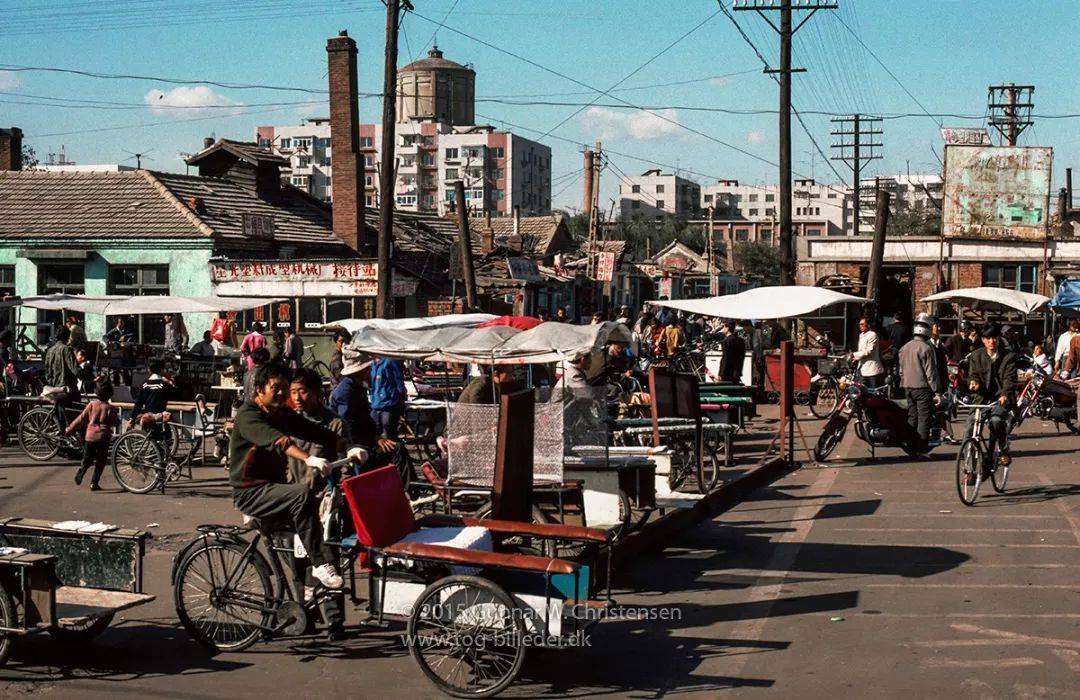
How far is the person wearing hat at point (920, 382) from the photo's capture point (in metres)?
17.7

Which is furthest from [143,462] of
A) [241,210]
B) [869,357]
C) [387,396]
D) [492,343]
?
[241,210]

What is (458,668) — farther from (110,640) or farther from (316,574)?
(110,640)

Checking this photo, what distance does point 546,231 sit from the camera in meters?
62.8

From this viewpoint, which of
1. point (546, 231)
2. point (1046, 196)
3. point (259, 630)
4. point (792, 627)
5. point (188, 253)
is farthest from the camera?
point (546, 231)

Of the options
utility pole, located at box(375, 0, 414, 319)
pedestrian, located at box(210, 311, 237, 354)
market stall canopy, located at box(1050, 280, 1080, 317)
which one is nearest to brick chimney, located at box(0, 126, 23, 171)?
pedestrian, located at box(210, 311, 237, 354)

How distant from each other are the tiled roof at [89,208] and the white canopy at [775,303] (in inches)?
700

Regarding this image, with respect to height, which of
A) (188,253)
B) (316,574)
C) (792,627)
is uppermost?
(188,253)

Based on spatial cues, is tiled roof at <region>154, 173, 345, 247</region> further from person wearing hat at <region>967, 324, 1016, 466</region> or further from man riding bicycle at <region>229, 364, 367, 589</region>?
man riding bicycle at <region>229, 364, 367, 589</region>

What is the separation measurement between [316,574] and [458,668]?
1.02 m

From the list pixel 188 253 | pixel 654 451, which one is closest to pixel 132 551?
pixel 654 451

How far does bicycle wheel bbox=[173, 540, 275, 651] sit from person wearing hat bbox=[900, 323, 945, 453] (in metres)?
12.1

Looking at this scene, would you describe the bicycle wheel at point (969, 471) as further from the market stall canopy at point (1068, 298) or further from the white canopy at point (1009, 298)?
the market stall canopy at point (1068, 298)

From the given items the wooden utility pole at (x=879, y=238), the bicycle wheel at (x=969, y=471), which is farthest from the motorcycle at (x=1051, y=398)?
the wooden utility pole at (x=879, y=238)

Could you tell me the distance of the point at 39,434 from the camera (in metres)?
18.2
